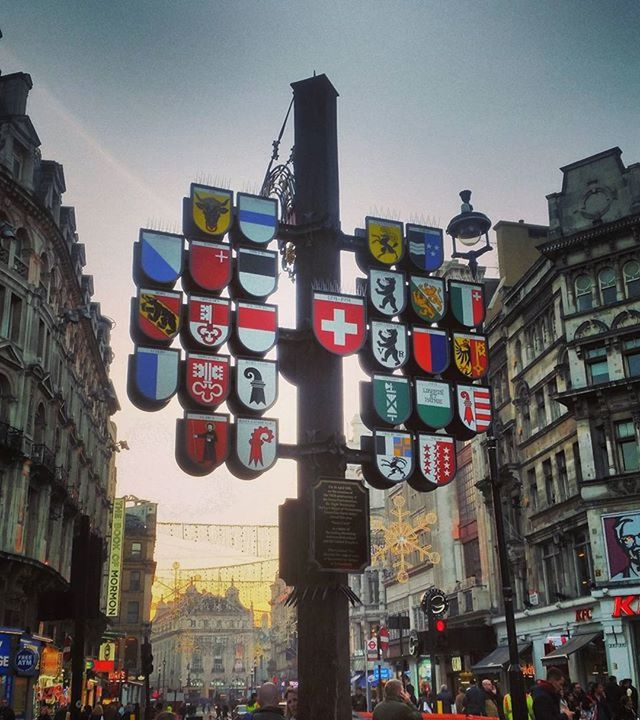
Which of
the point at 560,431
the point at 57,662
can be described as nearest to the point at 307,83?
the point at 560,431

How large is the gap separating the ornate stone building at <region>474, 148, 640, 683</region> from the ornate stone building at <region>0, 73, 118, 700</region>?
20.2 metres

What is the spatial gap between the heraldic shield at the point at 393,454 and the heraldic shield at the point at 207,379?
2.21 m

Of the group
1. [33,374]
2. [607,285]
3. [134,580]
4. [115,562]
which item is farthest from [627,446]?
[134,580]

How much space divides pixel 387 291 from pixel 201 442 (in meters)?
3.65

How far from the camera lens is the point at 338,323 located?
11.6 m

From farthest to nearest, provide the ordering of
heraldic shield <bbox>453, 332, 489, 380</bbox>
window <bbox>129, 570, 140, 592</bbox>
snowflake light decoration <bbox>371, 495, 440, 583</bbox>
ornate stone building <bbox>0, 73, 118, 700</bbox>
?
window <bbox>129, 570, 140, 592</bbox>
snowflake light decoration <bbox>371, 495, 440, 583</bbox>
ornate stone building <bbox>0, 73, 118, 700</bbox>
heraldic shield <bbox>453, 332, 489, 380</bbox>

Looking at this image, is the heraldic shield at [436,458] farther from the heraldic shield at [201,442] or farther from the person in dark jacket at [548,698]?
the person in dark jacket at [548,698]

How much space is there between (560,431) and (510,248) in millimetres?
15149

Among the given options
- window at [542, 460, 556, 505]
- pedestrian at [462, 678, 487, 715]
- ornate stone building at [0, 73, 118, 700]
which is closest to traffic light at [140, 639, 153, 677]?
ornate stone building at [0, 73, 118, 700]

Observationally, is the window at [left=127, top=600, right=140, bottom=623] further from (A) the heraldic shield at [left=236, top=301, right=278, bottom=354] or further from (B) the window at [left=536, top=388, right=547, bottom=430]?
(A) the heraldic shield at [left=236, top=301, right=278, bottom=354]

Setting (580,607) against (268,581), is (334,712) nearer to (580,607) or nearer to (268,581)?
(580,607)

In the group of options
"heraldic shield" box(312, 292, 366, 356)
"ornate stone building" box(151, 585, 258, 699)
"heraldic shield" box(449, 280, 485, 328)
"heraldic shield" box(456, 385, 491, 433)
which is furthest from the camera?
"ornate stone building" box(151, 585, 258, 699)

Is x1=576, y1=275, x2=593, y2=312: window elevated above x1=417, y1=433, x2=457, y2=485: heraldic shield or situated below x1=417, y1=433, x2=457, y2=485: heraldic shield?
above

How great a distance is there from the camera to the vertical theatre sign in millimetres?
58094
